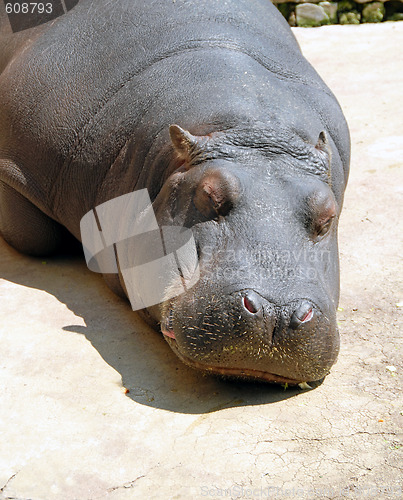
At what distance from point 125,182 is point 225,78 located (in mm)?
850

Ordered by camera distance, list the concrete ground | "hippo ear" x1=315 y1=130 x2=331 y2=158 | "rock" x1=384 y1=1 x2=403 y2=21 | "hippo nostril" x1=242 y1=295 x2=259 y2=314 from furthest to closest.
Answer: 1. "rock" x1=384 y1=1 x2=403 y2=21
2. "hippo ear" x1=315 y1=130 x2=331 y2=158
3. "hippo nostril" x1=242 y1=295 x2=259 y2=314
4. the concrete ground

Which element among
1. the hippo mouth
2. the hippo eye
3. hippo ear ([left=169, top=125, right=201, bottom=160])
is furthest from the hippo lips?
hippo ear ([left=169, top=125, right=201, bottom=160])

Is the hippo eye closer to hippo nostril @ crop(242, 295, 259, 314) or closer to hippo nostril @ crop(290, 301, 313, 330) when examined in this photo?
hippo nostril @ crop(290, 301, 313, 330)

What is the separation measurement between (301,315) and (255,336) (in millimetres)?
232

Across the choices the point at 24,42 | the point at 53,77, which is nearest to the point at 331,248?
the point at 53,77

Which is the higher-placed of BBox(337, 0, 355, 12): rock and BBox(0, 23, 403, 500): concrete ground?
BBox(0, 23, 403, 500): concrete ground

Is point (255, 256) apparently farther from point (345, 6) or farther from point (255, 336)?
point (345, 6)

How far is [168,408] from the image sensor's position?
3971 millimetres

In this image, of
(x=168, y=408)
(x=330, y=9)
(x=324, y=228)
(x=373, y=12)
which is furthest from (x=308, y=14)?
(x=168, y=408)

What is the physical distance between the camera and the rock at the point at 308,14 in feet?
38.2

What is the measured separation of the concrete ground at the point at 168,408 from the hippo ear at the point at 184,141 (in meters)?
1.14

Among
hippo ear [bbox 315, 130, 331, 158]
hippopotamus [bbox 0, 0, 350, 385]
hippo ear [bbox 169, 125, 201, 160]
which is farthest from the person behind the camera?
hippo ear [bbox 315, 130, 331, 158]

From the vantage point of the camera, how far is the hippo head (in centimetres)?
371

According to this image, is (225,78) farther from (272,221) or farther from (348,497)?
(348,497)
